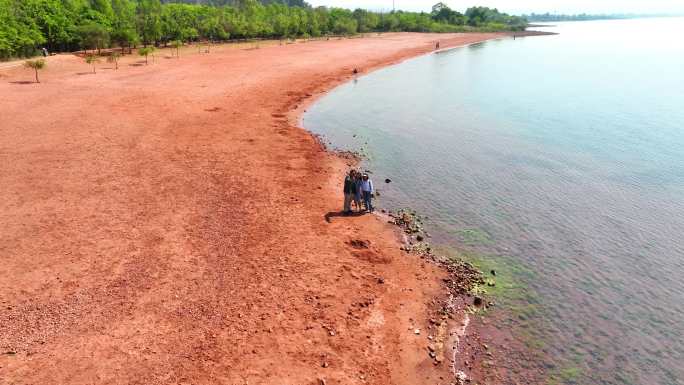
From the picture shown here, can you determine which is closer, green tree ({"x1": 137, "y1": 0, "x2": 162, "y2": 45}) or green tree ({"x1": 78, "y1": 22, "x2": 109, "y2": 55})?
green tree ({"x1": 78, "y1": 22, "x2": 109, "y2": 55})

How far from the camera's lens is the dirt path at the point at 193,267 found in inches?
487

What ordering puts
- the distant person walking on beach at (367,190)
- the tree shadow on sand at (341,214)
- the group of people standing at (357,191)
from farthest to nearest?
1. the tree shadow on sand at (341,214)
2. the distant person walking on beach at (367,190)
3. the group of people standing at (357,191)

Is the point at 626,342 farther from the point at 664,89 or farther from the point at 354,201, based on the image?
the point at 664,89

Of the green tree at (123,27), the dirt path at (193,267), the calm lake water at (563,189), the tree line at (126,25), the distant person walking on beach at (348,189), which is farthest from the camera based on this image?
the green tree at (123,27)

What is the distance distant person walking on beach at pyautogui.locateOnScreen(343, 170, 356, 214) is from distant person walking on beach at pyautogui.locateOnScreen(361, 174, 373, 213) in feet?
1.66

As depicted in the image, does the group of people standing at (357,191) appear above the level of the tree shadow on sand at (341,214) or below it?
above

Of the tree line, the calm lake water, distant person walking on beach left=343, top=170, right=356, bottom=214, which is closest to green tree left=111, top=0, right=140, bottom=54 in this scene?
the tree line

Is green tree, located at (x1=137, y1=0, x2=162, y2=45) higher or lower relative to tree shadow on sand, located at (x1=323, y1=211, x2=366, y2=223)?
higher

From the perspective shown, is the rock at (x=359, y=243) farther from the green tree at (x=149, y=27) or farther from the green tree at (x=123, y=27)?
the green tree at (x=149, y=27)

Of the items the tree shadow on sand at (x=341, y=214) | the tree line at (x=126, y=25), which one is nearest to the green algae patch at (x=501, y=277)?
the tree shadow on sand at (x=341, y=214)

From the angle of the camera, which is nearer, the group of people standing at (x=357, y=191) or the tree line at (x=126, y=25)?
the group of people standing at (x=357, y=191)

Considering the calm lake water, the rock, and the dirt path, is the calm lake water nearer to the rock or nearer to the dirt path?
the rock

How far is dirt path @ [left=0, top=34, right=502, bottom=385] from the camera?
487 inches

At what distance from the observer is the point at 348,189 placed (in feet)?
67.4
